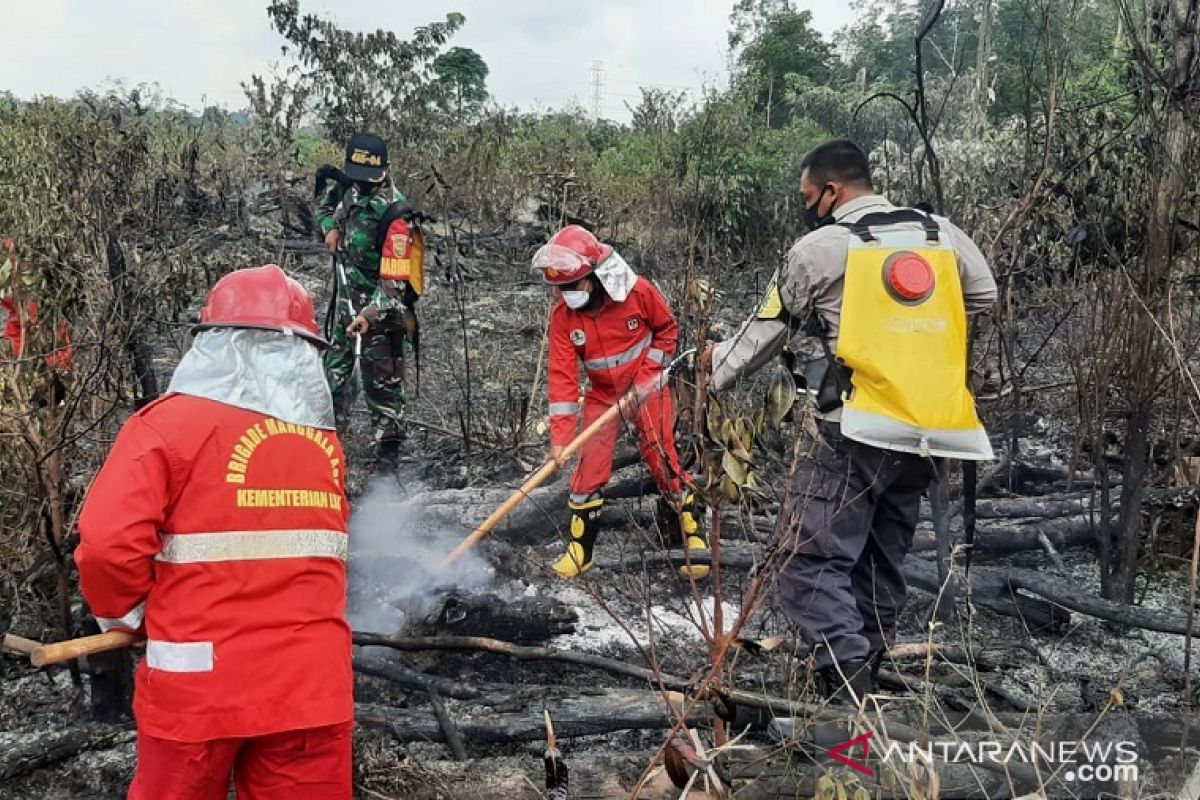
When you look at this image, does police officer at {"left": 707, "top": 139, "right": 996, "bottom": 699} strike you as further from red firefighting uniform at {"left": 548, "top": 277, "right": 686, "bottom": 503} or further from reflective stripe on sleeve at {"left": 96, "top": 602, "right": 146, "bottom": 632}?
reflective stripe on sleeve at {"left": 96, "top": 602, "right": 146, "bottom": 632}

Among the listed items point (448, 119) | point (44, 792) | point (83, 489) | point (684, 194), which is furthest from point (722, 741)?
point (448, 119)

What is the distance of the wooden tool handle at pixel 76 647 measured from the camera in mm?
2162

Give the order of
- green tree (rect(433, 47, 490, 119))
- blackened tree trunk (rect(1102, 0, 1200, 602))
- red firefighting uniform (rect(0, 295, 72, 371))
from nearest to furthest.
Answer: red firefighting uniform (rect(0, 295, 72, 371)), blackened tree trunk (rect(1102, 0, 1200, 602)), green tree (rect(433, 47, 490, 119))

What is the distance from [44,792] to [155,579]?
1212 mm

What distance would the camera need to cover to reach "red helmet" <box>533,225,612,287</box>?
434cm

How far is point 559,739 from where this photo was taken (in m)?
3.08

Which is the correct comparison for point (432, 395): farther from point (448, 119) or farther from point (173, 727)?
point (448, 119)

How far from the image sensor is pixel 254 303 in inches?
85.5

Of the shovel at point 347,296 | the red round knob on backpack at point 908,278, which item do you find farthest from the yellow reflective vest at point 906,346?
the shovel at point 347,296

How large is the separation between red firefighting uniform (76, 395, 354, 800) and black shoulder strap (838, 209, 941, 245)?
1.87 metres

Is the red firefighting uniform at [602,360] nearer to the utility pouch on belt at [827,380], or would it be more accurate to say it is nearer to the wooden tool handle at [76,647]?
the utility pouch on belt at [827,380]

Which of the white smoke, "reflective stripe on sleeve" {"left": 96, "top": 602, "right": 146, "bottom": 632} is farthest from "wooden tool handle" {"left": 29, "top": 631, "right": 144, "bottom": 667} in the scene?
the white smoke

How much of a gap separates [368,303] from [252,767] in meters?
3.99

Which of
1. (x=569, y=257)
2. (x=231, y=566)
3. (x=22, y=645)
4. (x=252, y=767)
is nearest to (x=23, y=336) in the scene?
(x=22, y=645)
